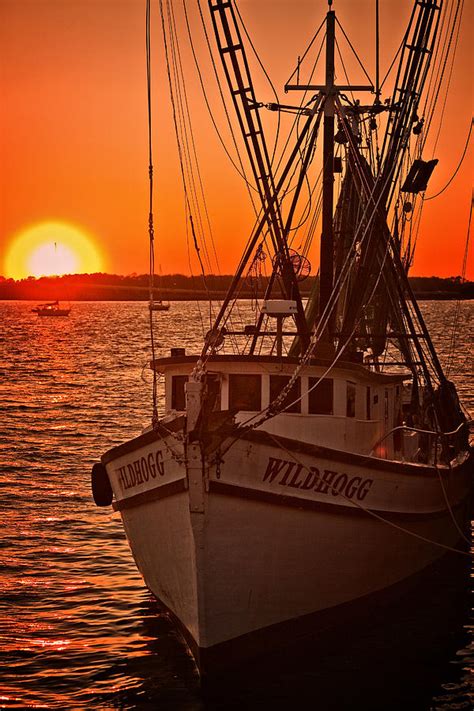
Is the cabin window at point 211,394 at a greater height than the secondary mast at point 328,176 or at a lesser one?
lesser

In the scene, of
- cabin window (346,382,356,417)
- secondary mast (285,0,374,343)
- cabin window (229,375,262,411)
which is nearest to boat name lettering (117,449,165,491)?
cabin window (229,375,262,411)

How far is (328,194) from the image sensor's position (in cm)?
2231

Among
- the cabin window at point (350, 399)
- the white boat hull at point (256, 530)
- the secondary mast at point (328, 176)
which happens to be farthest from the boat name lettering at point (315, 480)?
the secondary mast at point (328, 176)

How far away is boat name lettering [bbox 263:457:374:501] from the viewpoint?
1581cm

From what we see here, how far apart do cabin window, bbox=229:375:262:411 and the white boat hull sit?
6.80ft

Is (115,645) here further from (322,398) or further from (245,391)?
(322,398)

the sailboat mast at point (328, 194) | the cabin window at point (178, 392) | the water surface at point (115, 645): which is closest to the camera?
the water surface at point (115, 645)

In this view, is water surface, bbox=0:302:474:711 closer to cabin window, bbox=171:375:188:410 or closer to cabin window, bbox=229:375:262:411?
cabin window, bbox=171:375:188:410

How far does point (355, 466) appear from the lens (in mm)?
16953

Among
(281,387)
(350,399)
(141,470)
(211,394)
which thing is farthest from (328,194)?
(211,394)

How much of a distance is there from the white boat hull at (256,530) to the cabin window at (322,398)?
1.48 metres

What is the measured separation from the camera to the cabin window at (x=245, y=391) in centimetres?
1850

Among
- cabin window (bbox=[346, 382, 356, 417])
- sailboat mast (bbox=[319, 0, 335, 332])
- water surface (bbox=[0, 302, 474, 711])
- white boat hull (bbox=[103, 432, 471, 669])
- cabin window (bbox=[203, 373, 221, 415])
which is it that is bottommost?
water surface (bbox=[0, 302, 474, 711])

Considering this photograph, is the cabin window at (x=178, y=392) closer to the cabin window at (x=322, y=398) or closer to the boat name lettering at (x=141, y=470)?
the boat name lettering at (x=141, y=470)
